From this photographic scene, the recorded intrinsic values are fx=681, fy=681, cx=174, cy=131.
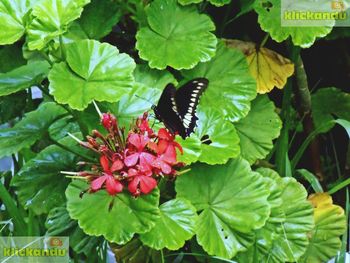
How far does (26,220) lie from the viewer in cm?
162

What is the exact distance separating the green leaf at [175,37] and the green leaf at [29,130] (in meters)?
0.24

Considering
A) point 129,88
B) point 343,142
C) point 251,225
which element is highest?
point 129,88

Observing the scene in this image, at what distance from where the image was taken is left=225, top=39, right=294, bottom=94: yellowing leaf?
1.68 m

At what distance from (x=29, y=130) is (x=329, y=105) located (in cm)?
88

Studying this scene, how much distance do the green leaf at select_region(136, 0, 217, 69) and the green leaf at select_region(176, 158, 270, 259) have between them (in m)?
0.25

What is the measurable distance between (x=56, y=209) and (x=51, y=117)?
20cm

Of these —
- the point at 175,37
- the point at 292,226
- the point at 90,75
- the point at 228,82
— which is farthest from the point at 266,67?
the point at 90,75

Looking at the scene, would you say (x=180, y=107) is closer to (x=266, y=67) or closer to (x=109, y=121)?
(x=109, y=121)

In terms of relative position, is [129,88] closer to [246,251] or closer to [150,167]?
[150,167]

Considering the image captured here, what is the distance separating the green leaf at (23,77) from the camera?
4.45 feet

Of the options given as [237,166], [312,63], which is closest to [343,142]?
[312,63]

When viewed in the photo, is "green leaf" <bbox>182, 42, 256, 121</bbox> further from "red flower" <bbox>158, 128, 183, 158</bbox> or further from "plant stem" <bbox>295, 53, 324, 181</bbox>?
"red flower" <bbox>158, 128, 183, 158</bbox>

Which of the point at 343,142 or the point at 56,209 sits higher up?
the point at 56,209

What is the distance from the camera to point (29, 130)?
144 centimetres
